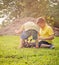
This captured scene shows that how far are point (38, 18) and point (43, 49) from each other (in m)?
0.33

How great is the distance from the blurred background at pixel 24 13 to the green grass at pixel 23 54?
0.31ft

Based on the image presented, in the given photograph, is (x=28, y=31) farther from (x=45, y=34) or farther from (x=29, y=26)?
(x=45, y=34)

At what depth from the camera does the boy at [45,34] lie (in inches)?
115

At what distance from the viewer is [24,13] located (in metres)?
2.95

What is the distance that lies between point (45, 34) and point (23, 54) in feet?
1.02

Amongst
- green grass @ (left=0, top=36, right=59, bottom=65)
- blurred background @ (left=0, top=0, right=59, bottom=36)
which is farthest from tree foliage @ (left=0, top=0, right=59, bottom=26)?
green grass @ (left=0, top=36, right=59, bottom=65)

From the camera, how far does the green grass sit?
2828mm

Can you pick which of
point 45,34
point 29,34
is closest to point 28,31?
point 29,34

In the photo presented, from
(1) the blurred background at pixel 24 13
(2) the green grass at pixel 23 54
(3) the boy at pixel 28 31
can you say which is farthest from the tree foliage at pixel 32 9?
(2) the green grass at pixel 23 54

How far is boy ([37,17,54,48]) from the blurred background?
0.05 metres

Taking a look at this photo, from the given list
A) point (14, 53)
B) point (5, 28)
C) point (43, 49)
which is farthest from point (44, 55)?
point (5, 28)

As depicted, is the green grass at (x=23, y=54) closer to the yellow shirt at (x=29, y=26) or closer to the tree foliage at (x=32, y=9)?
the yellow shirt at (x=29, y=26)

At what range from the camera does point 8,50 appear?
288 centimetres

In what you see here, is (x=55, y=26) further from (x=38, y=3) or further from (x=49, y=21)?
(x=38, y=3)
